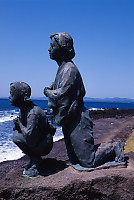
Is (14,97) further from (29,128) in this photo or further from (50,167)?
(50,167)

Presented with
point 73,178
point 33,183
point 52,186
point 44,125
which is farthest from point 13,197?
point 44,125

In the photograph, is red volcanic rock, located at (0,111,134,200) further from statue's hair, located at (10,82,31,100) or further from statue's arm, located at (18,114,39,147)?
statue's hair, located at (10,82,31,100)

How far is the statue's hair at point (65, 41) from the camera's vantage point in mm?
4074

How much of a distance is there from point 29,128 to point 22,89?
2.36 feet

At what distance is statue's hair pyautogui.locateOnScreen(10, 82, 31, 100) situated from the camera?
3.77m

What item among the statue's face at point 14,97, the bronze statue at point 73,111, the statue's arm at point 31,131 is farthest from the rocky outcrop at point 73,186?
the statue's face at point 14,97

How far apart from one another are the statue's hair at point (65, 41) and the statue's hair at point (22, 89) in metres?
1.06

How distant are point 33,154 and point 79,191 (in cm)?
108

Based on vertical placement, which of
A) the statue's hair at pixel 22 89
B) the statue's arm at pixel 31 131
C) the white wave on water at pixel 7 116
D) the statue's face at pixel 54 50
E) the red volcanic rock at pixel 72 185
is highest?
the statue's face at pixel 54 50

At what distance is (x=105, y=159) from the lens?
417cm

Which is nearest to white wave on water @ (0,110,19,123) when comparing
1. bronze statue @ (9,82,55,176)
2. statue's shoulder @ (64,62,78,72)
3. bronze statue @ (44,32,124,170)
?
bronze statue @ (9,82,55,176)

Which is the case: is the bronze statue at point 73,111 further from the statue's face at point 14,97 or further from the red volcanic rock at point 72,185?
the statue's face at point 14,97

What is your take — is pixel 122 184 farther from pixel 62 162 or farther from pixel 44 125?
pixel 44 125

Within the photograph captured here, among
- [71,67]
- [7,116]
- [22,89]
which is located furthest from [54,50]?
[7,116]
